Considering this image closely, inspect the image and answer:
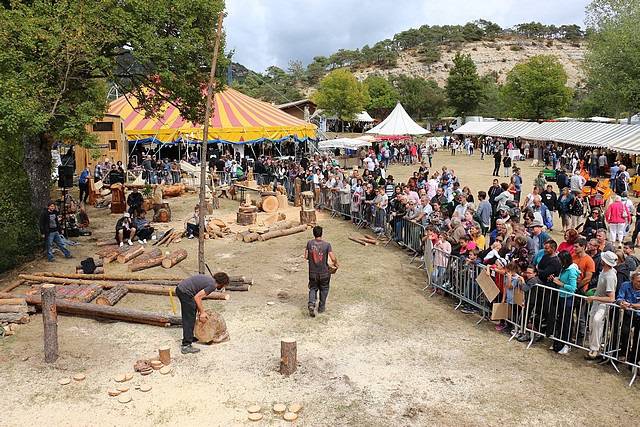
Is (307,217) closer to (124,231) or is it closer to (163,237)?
(163,237)

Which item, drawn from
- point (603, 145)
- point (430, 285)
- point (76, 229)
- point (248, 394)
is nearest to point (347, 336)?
point (248, 394)

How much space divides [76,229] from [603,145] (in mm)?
22854

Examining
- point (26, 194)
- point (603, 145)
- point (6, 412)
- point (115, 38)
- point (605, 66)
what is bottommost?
point (6, 412)

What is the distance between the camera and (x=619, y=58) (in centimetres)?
3600

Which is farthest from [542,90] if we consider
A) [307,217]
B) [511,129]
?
[307,217]

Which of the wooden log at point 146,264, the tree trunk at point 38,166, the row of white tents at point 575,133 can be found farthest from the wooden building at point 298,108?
the wooden log at point 146,264

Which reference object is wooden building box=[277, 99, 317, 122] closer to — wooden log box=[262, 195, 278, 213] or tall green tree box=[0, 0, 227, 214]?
wooden log box=[262, 195, 278, 213]

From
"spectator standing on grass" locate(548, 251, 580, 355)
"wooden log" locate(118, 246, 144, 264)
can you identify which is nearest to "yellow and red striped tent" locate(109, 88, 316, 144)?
"wooden log" locate(118, 246, 144, 264)

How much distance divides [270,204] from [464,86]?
48419 millimetres

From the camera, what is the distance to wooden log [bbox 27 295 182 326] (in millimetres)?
8922

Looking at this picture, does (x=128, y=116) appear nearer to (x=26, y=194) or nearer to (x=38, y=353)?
(x=26, y=194)

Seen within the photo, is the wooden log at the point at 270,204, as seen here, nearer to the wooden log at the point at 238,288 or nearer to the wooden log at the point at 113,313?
the wooden log at the point at 238,288

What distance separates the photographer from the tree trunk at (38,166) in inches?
549

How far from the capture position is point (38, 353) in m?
8.01
